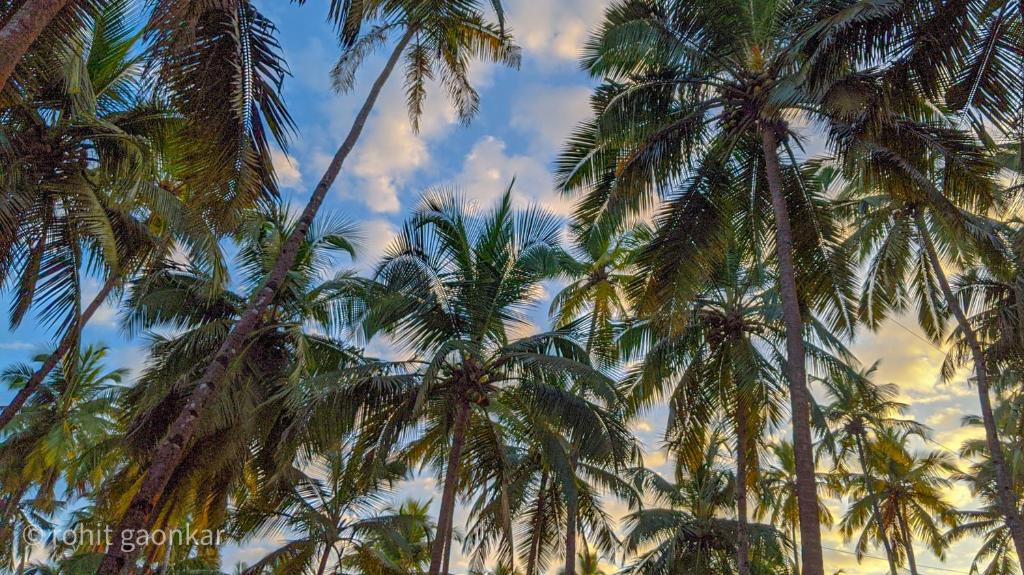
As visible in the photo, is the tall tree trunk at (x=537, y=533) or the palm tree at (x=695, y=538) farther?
the palm tree at (x=695, y=538)

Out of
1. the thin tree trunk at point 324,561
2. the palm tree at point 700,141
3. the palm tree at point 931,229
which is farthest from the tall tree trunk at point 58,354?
the palm tree at point 931,229

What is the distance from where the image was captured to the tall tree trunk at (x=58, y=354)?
923 centimetres

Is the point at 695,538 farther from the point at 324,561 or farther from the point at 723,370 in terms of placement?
the point at 324,561

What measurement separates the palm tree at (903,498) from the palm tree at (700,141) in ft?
52.1

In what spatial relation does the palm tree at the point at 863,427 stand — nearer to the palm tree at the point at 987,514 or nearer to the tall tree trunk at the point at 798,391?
the palm tree at the point at 987,514

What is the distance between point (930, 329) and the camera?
17469 millimetres

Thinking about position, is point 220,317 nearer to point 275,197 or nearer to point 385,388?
point 385,388

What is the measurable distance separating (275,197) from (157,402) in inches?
272

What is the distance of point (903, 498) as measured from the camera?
2455 cm

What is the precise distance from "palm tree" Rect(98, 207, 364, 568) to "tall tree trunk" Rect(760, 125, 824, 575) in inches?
309

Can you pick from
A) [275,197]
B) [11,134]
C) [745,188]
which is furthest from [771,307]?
[11,134]

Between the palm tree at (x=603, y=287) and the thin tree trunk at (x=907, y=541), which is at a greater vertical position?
the palm tree at (x=603, y=287)

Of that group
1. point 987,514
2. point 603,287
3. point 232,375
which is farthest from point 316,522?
point 987,514

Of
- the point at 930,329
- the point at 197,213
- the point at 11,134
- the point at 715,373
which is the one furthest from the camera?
the point at 930,329
